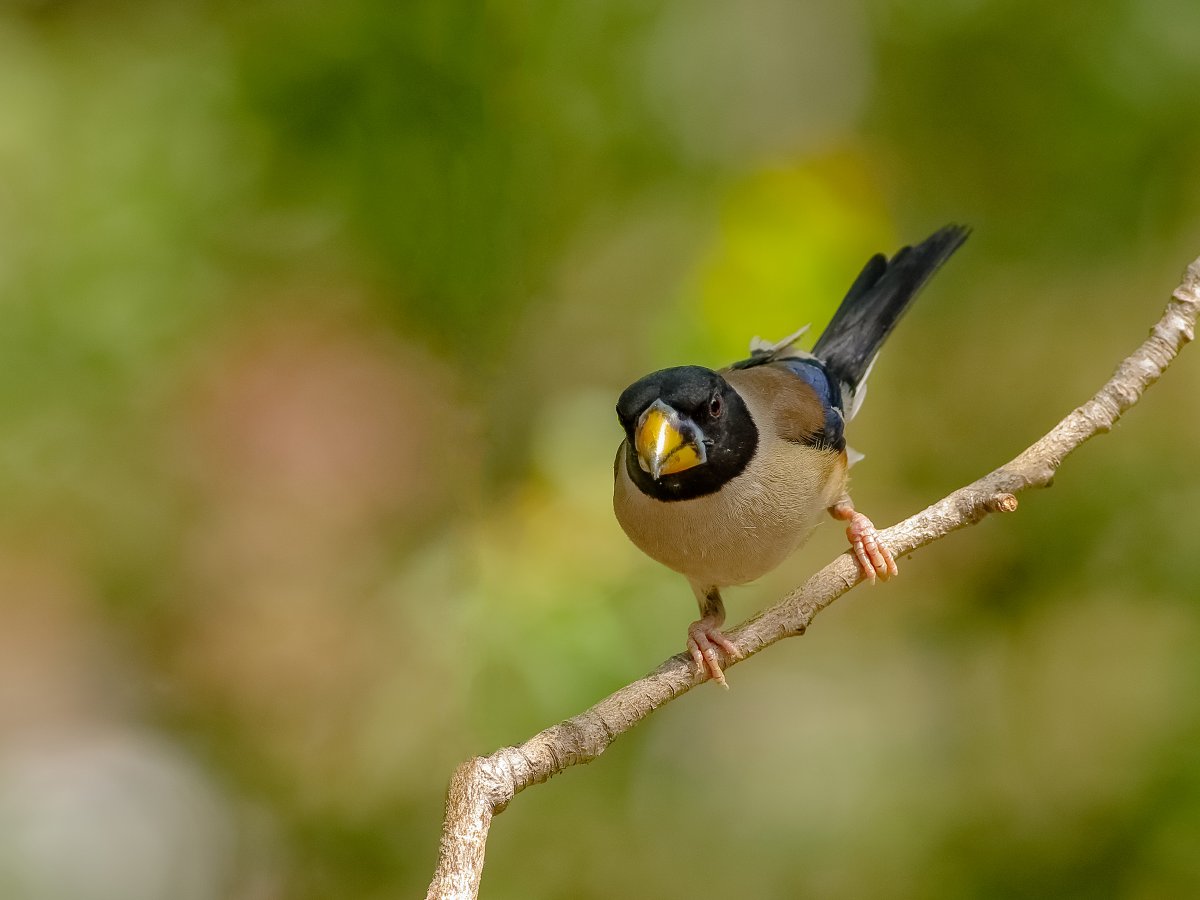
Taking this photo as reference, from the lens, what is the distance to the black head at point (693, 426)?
267cm

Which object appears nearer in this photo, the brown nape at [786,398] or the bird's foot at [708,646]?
the bird's foot at [708,646]

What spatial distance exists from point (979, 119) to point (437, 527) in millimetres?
2418

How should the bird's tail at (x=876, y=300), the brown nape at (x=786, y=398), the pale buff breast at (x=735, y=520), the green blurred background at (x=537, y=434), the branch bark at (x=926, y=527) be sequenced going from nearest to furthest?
the branch bark at (x=926, y=527) → the pale buff breast at (x=735, y=520) → the brown nape at (x=786, y=398) → the bird's tail at (x=876, y=300) → the green blurred background at (x=537, y=434)

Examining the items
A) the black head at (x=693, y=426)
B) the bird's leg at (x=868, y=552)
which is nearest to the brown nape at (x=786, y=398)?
the black head at (x=693, y=426)

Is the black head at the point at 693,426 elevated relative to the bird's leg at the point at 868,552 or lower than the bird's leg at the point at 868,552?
elevated

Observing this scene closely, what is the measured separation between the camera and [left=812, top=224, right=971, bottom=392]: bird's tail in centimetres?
373

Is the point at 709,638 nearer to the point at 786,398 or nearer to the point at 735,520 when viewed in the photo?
the point at 735,520

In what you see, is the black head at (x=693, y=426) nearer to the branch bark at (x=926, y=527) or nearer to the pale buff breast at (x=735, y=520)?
the pale buff breast at (x=735, y=520)

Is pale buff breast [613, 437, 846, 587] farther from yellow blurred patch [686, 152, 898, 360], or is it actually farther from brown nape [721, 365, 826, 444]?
yellow blurred patch [686, 152, 898, 360]

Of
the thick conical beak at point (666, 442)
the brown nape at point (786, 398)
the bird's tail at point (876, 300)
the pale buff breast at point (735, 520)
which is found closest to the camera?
the thick conical beak at point (666, 442)

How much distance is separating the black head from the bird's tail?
2.84ft

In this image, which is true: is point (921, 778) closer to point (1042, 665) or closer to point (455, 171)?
point (1042, 665)

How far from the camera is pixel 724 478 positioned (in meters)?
2.89

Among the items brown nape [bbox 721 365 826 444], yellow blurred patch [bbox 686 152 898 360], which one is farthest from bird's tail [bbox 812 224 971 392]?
brown nape [bbox 721 365 826 444]
